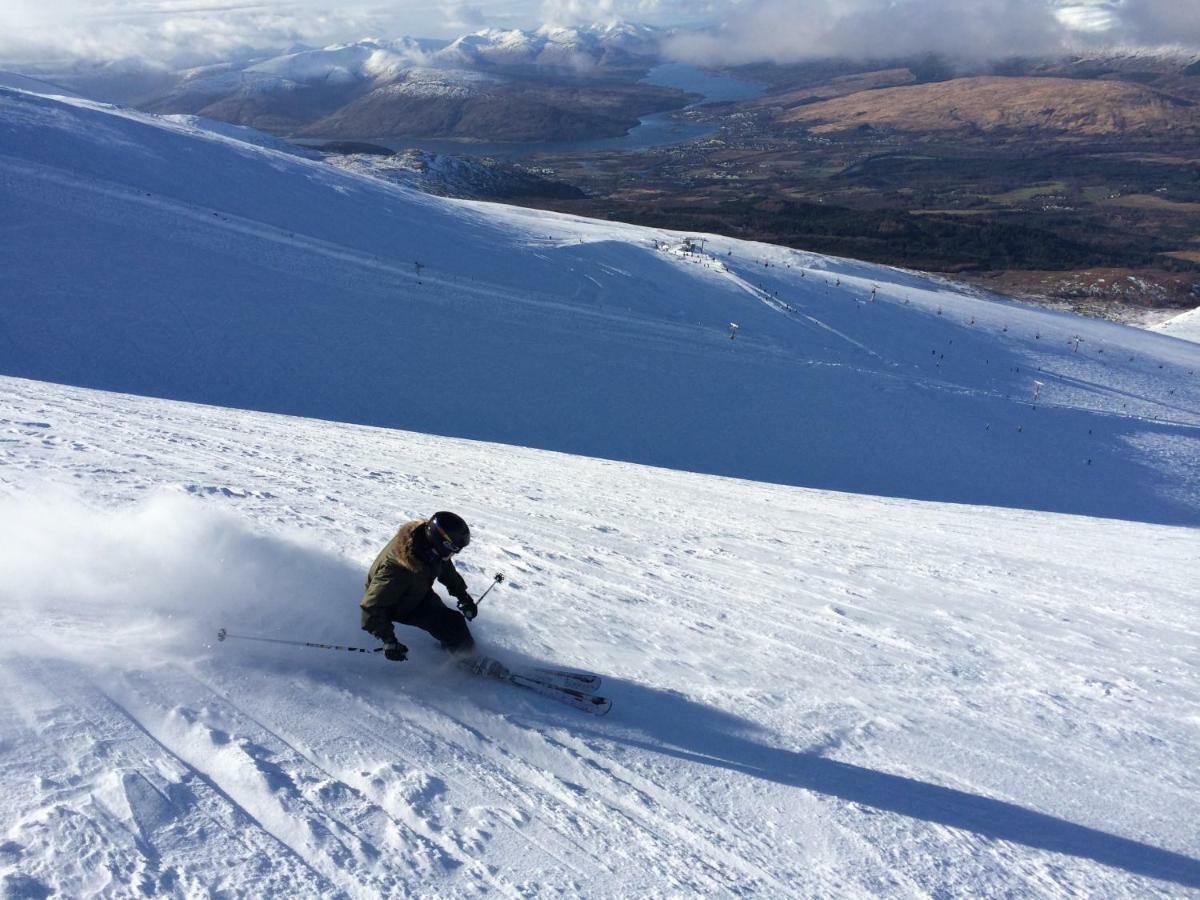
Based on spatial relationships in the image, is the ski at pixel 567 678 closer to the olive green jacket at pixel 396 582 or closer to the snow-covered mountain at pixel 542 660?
the snow-covered mountain at pixel 542 660

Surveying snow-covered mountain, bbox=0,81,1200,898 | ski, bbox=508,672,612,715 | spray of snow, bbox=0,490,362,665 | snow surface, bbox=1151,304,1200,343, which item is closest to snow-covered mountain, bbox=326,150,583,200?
snow surface, bbox=1151,304,1200,343

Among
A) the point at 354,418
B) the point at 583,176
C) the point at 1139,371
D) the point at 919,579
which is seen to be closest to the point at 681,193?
the point at 583,176

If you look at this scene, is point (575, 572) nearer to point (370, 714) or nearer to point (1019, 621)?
point (370, 714)

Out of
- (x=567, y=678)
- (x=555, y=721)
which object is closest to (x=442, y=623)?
(x=567, y=678)

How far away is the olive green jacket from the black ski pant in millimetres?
180

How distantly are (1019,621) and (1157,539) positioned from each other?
30.7 ft

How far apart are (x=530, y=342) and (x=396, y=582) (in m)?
22.0

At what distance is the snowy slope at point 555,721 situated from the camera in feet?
13.2

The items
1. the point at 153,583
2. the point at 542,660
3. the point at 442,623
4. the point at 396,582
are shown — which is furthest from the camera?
the point at 542,660

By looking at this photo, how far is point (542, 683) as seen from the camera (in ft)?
19.1

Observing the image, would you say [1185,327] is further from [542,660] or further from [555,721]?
[555,721]

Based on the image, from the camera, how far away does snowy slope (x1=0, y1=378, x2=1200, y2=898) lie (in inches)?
159

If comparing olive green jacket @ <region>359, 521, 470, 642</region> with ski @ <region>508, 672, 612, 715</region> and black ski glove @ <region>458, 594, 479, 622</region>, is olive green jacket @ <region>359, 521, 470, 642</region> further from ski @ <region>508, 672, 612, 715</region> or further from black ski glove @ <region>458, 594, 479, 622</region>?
ski @ <region>508, 672, 612, 715</region>

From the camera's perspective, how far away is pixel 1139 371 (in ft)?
110
